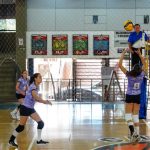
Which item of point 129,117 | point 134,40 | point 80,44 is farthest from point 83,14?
point 129,117

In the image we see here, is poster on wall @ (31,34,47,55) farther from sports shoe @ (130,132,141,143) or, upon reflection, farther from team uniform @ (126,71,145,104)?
sports shoe @ (130,132,141,143)

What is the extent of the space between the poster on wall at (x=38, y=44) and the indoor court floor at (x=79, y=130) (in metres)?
3.99

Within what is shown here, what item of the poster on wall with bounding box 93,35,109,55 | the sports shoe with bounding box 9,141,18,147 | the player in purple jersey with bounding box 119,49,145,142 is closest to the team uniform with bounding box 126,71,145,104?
the player in purple jersey with bounding box 119,49,145,142

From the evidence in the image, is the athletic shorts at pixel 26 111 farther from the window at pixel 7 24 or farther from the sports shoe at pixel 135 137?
the window at pixel 7 24

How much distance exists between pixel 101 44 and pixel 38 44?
3075 millimetres

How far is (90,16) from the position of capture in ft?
66.5

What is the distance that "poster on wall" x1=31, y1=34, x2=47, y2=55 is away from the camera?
804 inches

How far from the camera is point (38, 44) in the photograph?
67.2ft

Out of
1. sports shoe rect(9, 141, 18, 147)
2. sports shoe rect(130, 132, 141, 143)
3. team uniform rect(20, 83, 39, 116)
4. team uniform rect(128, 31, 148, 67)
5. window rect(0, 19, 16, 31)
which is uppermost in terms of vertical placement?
window rect(0, 19, 16, 31)

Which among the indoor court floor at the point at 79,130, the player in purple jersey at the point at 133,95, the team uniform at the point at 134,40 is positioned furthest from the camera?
the team uniform at the point at 134,40

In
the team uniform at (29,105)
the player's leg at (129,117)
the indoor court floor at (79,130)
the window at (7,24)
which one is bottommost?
the indoor court floor at (79,130)

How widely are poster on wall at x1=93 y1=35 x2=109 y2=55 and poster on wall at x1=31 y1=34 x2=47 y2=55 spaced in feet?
8.13

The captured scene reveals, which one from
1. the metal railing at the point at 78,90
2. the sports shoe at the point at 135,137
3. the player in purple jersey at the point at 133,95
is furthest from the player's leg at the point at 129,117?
the metal railing at the point at 78,90

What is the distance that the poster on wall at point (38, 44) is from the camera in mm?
20422
